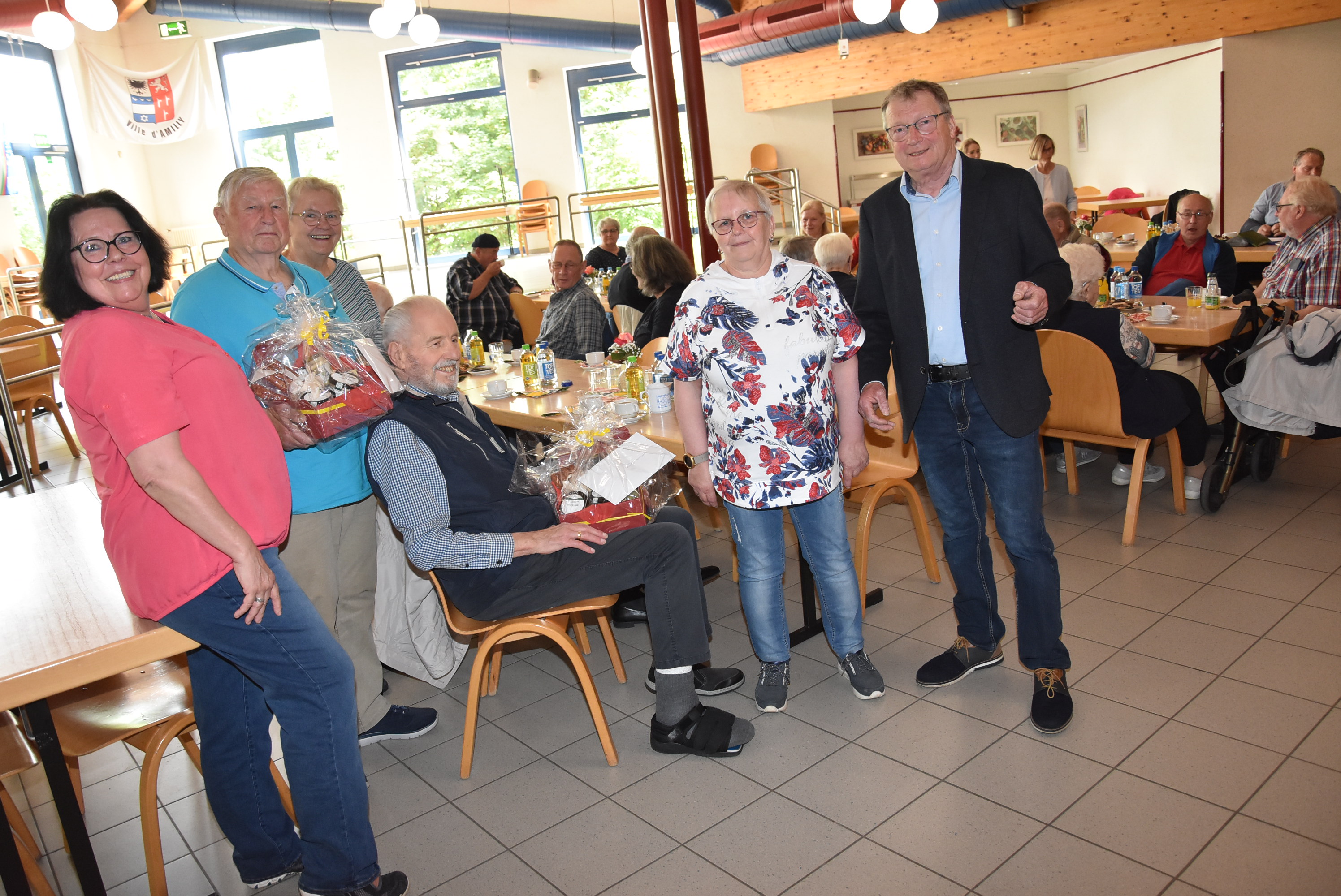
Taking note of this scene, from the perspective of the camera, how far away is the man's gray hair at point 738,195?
237 centimetres

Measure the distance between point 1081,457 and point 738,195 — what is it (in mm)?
2951

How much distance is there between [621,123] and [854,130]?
3468mm

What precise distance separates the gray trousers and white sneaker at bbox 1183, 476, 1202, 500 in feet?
8.20

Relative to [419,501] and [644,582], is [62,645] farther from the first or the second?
[644,582]

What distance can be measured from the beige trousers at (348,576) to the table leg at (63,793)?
2.15 ft

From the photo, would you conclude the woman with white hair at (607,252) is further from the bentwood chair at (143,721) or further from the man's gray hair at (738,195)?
the bentwood chair at (143,721)

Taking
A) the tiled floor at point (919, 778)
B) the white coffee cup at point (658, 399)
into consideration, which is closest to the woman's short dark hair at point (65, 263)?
the tiled floor at point (919, 778)

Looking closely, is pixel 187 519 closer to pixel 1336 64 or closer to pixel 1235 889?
pixel 1235 889

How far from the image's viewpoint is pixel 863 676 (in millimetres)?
2721

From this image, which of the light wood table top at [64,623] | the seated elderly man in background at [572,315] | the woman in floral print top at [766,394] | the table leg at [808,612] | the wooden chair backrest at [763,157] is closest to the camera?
the light wood table top at [64,623]

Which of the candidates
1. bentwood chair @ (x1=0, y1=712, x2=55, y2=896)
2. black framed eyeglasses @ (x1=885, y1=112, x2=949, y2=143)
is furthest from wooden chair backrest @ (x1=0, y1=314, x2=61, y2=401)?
black framed eyeglasses @ (x1=885, y1=112, x2=949, y2=143)

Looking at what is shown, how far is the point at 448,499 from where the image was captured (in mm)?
2352

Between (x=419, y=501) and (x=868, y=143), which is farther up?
(x=868, y=143)

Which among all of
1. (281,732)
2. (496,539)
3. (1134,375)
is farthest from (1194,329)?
(281,732)
